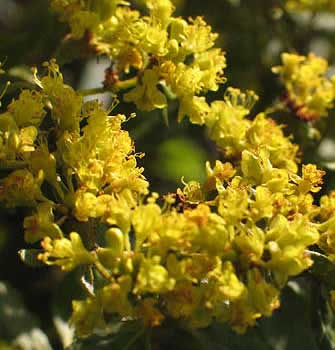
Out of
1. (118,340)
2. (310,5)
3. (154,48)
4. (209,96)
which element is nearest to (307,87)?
(209,96)

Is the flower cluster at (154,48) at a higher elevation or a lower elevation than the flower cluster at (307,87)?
higher

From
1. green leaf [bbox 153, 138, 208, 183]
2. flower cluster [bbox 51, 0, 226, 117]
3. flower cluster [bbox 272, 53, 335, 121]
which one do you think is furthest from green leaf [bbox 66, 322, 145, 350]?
green leaf [bbox 153, 138, 208, 183]

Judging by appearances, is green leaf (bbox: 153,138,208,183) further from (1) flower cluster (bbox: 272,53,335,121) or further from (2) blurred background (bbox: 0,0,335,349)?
(1) flower cluster (bbox: 272,53,335,121)

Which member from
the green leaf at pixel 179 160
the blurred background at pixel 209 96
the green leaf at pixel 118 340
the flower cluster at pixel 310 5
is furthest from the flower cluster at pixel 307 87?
the green leaf at pixel 118 340

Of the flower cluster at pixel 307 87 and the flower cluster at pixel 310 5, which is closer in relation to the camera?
the flower cluster at pixel 307 87

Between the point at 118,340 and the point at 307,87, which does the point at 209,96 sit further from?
the point at 118,340

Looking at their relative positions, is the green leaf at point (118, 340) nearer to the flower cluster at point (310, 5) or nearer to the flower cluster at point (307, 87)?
the flower cluster at point (307, 87)

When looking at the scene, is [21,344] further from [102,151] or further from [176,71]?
[176,71]

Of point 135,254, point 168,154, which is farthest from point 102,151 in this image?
point 168,154
